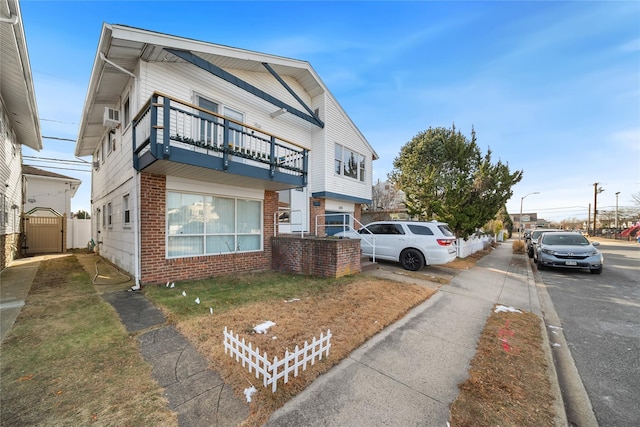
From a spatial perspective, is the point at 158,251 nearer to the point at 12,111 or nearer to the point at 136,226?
the point at 136,226

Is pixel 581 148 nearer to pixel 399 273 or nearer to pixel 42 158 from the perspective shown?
pixel 399 273

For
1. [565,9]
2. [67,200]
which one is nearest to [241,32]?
[565,9]

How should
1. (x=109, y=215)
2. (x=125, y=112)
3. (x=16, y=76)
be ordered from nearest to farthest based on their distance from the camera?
(x=16, y=76) → (x=125, y=112) → (x=109, y=215)

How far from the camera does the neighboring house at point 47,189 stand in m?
16.6

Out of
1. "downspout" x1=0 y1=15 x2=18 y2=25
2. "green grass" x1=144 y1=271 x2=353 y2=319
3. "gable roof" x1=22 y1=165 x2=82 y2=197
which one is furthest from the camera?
"gable roof" x1=22 y1=165 x2=82 y2=197

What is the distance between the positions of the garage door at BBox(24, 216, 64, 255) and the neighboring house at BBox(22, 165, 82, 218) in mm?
3695

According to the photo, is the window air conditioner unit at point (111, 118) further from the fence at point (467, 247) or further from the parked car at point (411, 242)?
the fence at point (467, 247)

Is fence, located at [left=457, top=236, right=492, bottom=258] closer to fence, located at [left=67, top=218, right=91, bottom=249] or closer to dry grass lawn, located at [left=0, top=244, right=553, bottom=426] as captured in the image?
dry grass lawn, located at [left=0, top=244, right=553, bottom=426]

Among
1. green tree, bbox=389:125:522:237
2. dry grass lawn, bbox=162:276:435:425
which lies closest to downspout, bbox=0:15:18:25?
dry grass lawn, bbox=162:276:435:425

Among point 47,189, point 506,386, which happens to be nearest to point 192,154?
point 506,386

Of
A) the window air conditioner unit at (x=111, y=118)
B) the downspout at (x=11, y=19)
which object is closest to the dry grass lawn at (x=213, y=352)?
the window air conditioner unit at (x=111, y=118)

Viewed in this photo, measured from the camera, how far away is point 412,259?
9.13 m

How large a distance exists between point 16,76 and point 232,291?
8971mm

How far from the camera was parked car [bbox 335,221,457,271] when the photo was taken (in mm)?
8656
